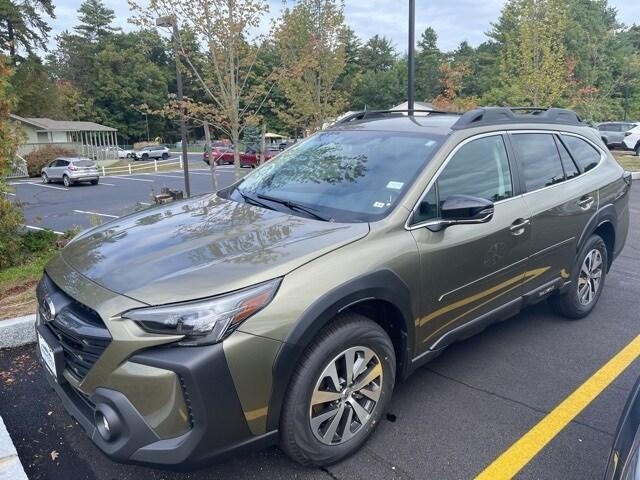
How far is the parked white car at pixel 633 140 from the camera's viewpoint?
2439 centimetres

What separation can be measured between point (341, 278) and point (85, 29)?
79.9 meters

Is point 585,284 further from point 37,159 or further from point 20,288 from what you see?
point 37,159

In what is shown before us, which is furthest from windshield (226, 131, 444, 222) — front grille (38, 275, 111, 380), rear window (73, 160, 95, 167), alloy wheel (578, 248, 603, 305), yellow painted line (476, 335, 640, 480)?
rear window (73, 160, 95, 167)

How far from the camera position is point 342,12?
13.4 meters

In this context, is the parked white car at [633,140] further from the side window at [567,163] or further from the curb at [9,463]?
the curb at [9,463]

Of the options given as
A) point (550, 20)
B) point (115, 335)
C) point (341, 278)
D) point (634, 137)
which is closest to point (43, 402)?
point (115, 335)

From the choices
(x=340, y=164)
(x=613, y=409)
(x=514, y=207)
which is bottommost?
(x=613, y=409)

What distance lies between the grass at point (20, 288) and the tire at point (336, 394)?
290 centimetres

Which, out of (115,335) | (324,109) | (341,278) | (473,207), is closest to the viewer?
(115,335)

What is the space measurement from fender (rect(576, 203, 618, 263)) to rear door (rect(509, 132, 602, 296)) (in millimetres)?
48

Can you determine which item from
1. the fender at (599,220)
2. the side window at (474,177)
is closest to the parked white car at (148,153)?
the fender at (599,220)

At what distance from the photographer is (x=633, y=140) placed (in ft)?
80.4

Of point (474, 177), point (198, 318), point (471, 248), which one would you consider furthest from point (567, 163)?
point (198, 318)

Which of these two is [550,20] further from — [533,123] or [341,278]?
[341,278]
